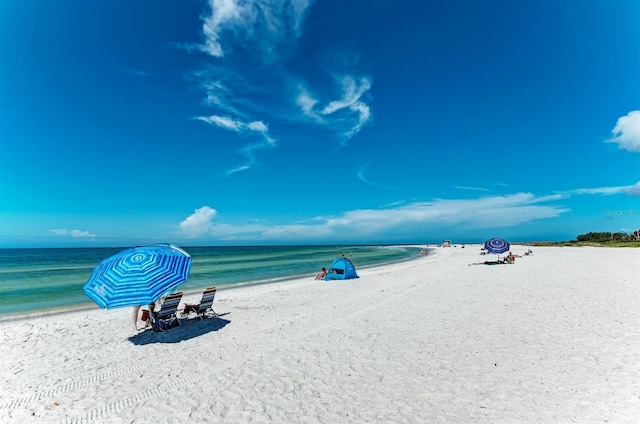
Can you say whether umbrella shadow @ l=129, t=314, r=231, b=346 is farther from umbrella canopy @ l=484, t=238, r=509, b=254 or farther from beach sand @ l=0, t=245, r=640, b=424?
umbrella canopy @ l=484, t=238, r=509, b=254

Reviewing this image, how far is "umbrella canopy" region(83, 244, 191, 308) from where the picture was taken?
749 cm

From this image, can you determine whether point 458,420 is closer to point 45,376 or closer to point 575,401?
point 575,401

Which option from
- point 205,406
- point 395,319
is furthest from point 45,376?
point 395,319

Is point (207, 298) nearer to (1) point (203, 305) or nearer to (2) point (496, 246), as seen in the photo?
(1) point (203, 305)

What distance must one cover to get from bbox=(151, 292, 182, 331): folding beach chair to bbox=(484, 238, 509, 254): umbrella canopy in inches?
1037

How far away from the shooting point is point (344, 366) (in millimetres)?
6723

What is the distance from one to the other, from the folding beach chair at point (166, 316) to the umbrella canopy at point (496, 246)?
86.4 feet

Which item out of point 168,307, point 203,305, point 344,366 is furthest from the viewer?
point 203,305

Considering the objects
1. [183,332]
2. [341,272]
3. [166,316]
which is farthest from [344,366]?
[341,272]

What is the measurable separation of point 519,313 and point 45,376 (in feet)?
42.9

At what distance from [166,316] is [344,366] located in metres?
6.17

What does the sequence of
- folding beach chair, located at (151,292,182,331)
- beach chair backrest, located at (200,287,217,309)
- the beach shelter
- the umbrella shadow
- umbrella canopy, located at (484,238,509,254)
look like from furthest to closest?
umbrella canopy, located at (484,238,509,254), the beach shelter, beach chair backrest, located at (200,287,217,309), folding beach chair, located at (151,292,182,331), the umbrella shadow

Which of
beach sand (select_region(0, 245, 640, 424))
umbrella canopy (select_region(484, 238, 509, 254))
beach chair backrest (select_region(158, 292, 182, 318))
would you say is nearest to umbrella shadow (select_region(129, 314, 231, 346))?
beach sand (select_region(0, 245, 640, 424))

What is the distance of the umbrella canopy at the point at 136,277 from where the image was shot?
7.49 metres
